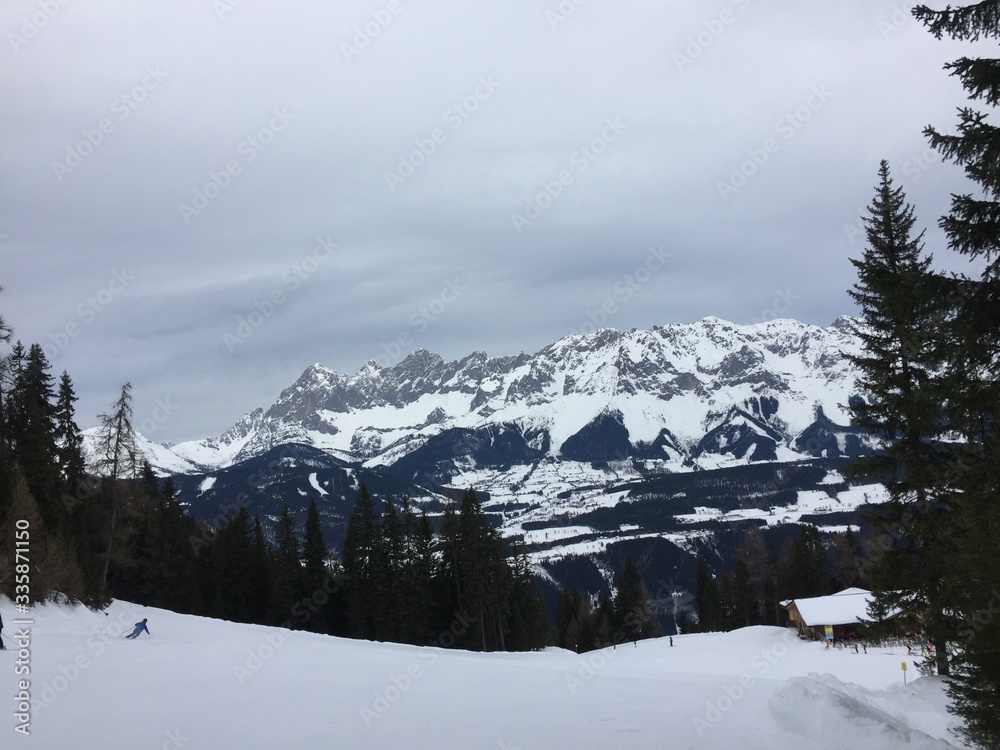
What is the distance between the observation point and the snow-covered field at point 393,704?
12859 millimetres

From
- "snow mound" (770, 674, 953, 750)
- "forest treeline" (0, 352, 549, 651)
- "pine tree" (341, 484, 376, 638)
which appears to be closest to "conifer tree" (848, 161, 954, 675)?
"snow mound" (770, 674, 953, 750)

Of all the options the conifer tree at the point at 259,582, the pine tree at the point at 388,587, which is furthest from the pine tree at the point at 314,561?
the pine tree at the point at 388,587

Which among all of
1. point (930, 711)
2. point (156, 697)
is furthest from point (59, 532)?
point (930, 711)

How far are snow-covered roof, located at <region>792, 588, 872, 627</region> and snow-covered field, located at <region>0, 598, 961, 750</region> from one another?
1785 inches

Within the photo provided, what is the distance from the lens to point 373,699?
17.5 meters

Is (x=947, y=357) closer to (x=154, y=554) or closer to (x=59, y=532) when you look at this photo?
(x=59, y=532)

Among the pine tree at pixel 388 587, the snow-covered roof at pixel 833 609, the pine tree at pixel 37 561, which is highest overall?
the pine tree at pixel 37 561

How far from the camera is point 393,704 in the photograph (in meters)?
16.8

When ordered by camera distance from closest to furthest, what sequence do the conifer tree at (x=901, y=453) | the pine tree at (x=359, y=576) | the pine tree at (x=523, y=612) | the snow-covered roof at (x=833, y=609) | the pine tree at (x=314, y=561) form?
the conifer tree at (x=901, y=453) → the pine tree at (x=359, y=576) → the pine tree at (x=314, y=561) → the pine tree at (x=523, y=612) → the snow-covered roof at (x=833, y=609)

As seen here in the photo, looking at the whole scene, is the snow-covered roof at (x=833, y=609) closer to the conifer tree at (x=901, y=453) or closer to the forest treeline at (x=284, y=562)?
the forest treeline at (x=284, y=562)

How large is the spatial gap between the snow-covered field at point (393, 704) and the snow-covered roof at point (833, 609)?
45350 millimetres

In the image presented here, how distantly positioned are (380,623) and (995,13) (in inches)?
2042

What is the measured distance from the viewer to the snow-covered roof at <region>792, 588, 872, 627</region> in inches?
2581

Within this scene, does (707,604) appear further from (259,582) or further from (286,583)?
(259,582)
